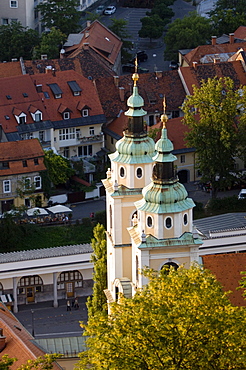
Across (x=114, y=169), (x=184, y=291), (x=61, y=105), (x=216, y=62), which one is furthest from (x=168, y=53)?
(x=184, y=291)

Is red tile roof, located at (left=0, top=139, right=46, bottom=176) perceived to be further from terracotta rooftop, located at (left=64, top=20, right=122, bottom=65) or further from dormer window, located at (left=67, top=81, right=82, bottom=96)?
terracotta rooftop, located at (left=64, top=20, right=122, bottom=65)

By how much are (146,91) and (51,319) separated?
43.2 m

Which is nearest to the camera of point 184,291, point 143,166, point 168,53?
point 184,291

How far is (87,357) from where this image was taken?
228 ft

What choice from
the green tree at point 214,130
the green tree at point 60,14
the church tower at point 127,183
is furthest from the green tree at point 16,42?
the church tower at point 127,183

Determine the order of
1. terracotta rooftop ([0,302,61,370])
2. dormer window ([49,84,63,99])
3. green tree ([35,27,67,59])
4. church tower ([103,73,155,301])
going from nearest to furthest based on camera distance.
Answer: terracotta rooftop ([0,302,61,370]) < church tower ([103,73,155,301]) < dormer window ([49,84,63,99]) < green tree ([35,27,67,59])

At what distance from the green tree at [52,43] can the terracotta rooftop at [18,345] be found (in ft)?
254

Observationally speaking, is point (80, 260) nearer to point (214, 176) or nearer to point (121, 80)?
point (214, 176)

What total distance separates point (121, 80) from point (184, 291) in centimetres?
7656

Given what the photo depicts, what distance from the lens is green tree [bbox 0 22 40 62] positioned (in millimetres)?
164837

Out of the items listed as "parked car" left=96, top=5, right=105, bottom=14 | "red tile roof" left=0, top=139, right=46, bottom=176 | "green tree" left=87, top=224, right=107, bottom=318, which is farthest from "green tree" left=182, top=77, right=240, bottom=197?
"parked car" left=96, top=5, right=105, bottom=14

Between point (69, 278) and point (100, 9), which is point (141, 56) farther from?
point (69, 278)

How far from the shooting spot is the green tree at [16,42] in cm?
16484

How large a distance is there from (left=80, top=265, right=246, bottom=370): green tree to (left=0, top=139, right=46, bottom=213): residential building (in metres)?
56.1
